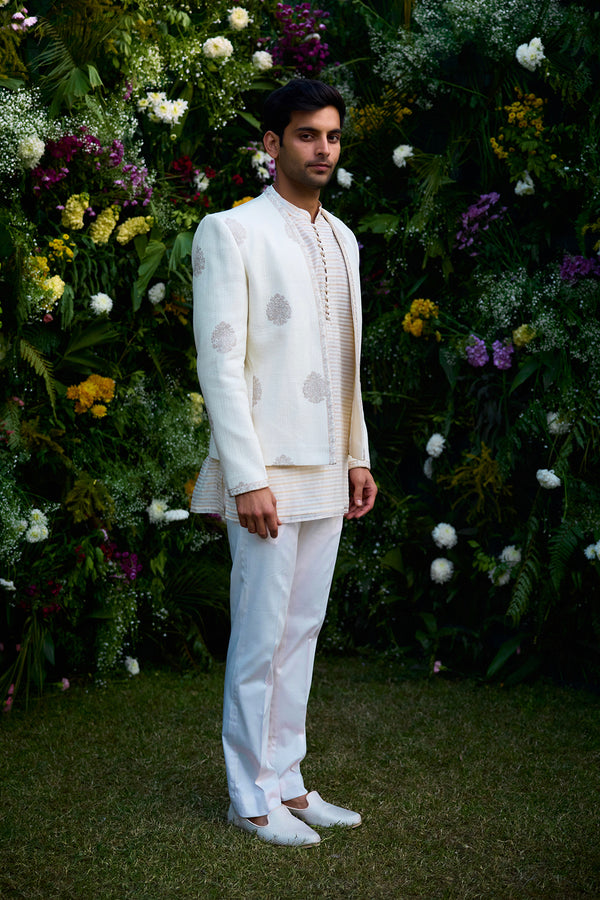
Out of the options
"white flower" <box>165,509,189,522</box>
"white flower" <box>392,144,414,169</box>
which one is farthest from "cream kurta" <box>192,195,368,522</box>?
"white flower" <box>392,144,414,169</box>

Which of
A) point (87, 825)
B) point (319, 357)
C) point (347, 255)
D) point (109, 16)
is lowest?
point (87, 825)

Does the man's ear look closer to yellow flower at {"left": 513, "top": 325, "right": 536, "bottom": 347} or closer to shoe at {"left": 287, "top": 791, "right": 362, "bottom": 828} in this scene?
yellow flower at {"left": 513, "top": 325, "right": 536, "bottom": 347}

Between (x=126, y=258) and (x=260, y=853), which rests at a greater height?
(x=126, y=258)

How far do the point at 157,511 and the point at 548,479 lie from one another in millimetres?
1472

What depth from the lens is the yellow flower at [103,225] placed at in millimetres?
3670

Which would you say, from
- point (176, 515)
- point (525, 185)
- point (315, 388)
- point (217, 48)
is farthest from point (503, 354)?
point (217, 48)

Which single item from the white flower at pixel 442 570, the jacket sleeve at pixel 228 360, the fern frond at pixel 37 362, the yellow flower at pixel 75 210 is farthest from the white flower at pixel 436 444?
the jacket sleeve at pixel 228 360

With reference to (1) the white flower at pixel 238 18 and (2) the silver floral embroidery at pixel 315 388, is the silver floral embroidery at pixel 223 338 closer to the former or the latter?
(2) the silver floral embroidery at pixel 315 388

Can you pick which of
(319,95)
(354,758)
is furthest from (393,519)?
(319,95)

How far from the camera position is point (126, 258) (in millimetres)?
3803

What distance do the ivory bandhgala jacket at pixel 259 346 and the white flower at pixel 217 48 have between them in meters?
1.65

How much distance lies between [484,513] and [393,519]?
1.35 feet

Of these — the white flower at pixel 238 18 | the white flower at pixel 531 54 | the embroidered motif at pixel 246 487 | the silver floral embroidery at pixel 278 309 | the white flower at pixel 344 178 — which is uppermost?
the white flower at pixel 238 18

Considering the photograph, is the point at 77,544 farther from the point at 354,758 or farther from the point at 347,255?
the point at 347,255
